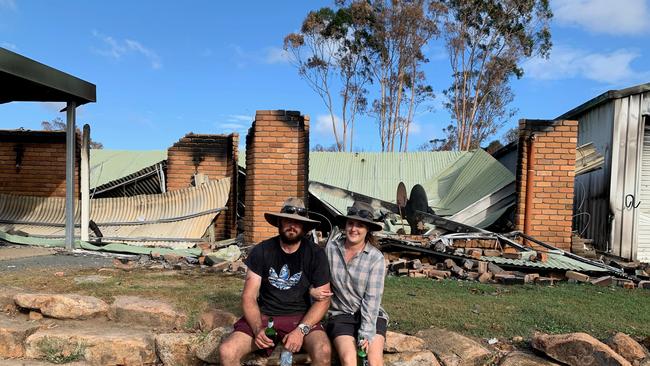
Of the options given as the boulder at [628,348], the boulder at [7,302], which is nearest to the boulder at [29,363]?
the boulder at [7,302]

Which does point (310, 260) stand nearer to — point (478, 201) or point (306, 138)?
point (306, 138)

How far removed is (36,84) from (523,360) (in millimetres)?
6529

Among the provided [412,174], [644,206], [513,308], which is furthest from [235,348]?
[412,174]

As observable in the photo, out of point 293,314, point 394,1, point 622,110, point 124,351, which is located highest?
point 394,1

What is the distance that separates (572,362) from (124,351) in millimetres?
3047

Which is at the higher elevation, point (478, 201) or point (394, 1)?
point (394, 1)

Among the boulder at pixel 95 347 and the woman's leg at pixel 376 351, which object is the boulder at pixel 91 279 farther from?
the woman's leg at pixel 376 351

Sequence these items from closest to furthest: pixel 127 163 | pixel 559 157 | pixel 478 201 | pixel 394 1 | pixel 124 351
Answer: pixel 124 351 < pixel 559 157 < pixel 478 201 < pixel 127 163 < pixel 394 1

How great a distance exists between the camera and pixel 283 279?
10.6 feet

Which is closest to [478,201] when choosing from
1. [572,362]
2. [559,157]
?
[559,157]

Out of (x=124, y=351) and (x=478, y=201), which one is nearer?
(x=124, y=351)

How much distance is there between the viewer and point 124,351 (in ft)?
11.4

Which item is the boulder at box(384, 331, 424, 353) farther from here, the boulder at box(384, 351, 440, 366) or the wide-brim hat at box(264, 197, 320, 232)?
the wide-brim hat at box(264, 197, 320, 232)

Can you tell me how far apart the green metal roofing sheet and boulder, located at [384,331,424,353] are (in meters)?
10.1
